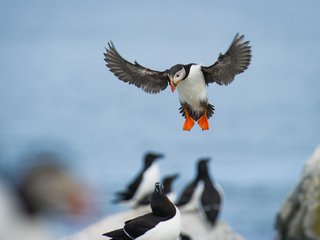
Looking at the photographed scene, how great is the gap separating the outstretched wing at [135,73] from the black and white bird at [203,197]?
6.71 meters

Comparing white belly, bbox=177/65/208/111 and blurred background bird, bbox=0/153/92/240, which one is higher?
white belly, bbox=177/65/208/111

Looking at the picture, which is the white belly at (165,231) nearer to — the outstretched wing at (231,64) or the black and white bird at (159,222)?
the black and white bird at (159,222)

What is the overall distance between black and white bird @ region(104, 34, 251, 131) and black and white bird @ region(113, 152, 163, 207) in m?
8.16

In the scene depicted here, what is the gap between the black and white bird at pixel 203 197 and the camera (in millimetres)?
12594

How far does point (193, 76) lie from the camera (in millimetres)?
5727

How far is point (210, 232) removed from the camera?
12344 millimetres

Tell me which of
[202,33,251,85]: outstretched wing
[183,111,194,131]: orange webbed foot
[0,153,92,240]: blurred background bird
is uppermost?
[202,33,251,85]: outstretched wing

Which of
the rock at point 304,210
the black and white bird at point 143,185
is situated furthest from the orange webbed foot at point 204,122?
the black and white bird at point 143,185

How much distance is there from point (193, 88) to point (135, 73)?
378 millimetres

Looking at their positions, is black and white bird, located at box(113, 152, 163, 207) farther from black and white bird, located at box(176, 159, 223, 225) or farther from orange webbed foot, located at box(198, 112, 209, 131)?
orange webbed foot, located at box(198, 112, 209, 131)

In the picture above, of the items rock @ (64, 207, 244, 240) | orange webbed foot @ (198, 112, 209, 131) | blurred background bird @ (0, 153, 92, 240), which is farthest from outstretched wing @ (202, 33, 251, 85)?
rock @ (64, 207, 244, 240)

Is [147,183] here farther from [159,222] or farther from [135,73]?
[135,73]

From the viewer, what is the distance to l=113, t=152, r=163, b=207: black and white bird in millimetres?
14062

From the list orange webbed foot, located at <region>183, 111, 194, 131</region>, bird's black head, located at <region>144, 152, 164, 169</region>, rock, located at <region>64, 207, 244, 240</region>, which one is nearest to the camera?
orange webbed foot, located at <region>183, 111, 194, 131</region>
